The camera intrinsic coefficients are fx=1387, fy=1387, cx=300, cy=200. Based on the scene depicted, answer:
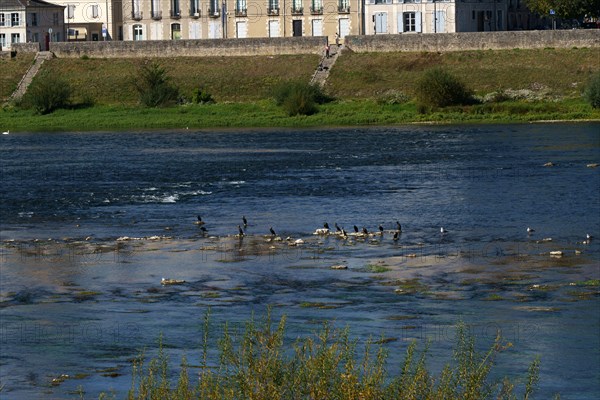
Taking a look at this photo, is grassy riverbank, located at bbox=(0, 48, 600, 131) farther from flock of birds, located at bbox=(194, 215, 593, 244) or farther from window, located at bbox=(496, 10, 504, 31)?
flock of birds, located at bbox=(194, 215, 593, 244)

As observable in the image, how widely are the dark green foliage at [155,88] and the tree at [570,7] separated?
1087 inches

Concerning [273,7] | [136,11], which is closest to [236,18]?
[273,7]

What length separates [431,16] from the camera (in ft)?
340

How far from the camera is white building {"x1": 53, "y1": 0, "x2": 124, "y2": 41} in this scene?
399 ft

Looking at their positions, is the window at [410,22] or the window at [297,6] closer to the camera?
the window at [410,22]

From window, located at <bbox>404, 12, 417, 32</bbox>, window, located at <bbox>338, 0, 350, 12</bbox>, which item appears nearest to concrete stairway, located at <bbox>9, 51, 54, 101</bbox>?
window, located at <bbox>338, 0, 350, 12</bbox>

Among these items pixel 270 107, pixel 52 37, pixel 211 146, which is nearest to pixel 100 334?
pixel 211 146

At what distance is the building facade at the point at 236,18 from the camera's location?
107m

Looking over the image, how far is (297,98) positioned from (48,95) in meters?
18.0

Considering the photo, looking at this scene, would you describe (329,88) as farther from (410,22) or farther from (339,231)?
(339,231)

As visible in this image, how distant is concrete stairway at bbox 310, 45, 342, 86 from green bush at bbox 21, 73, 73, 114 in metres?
16.8

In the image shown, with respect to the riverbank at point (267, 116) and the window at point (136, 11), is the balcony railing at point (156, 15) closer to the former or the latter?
the window at point (136, 11)

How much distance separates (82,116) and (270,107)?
→ 12295mm

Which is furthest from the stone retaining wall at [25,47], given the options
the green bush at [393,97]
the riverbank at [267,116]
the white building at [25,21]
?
the green bush at [393,97]
